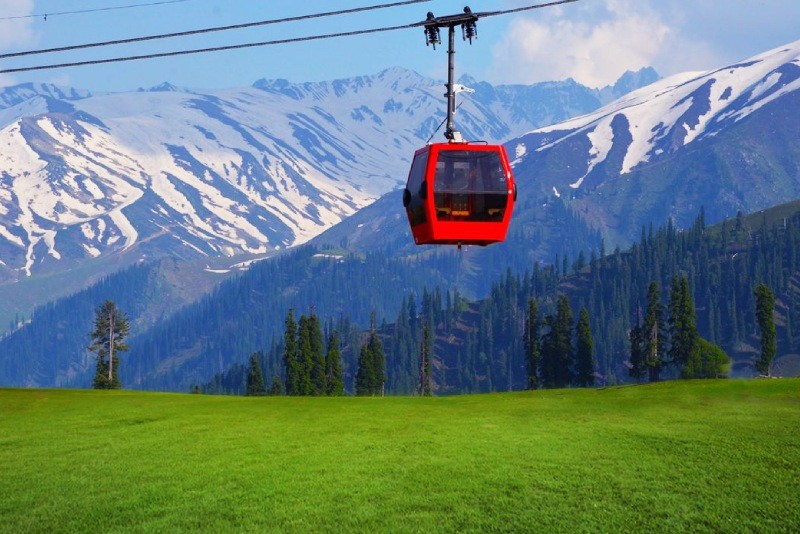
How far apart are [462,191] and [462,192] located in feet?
0.12

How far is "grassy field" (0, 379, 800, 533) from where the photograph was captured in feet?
101

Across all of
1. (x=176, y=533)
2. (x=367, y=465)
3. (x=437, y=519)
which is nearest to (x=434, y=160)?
(x=367, y=465)

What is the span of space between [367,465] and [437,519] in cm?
856

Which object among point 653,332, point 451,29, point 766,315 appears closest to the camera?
point 451,29

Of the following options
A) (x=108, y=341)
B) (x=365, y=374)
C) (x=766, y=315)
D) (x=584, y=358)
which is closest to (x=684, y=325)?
(x=766, y=315)

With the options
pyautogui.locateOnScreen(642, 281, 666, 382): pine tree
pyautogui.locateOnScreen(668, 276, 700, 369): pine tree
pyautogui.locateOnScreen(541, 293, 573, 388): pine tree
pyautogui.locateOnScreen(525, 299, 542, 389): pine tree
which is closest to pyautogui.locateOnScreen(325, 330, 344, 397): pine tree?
pyautogui.locateOnScreen(525, 299, 542, 389): pine tree

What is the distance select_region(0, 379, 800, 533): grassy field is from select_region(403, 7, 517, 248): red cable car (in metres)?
8.76

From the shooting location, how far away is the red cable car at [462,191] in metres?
39.6

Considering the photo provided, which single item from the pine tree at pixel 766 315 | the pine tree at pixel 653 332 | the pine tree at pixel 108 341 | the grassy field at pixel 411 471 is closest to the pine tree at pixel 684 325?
the pine tree at pixel 653 332

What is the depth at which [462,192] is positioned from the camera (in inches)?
1563

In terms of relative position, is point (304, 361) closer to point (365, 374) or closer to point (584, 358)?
point (365, 374)

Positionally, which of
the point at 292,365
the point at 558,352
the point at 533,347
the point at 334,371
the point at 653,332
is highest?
the point at 653,332

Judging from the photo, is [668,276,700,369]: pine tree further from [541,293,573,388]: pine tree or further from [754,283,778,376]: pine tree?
[541,293,573,388]: pine tree

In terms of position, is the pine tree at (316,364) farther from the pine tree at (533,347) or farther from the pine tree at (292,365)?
the pine tree at (533,347)
